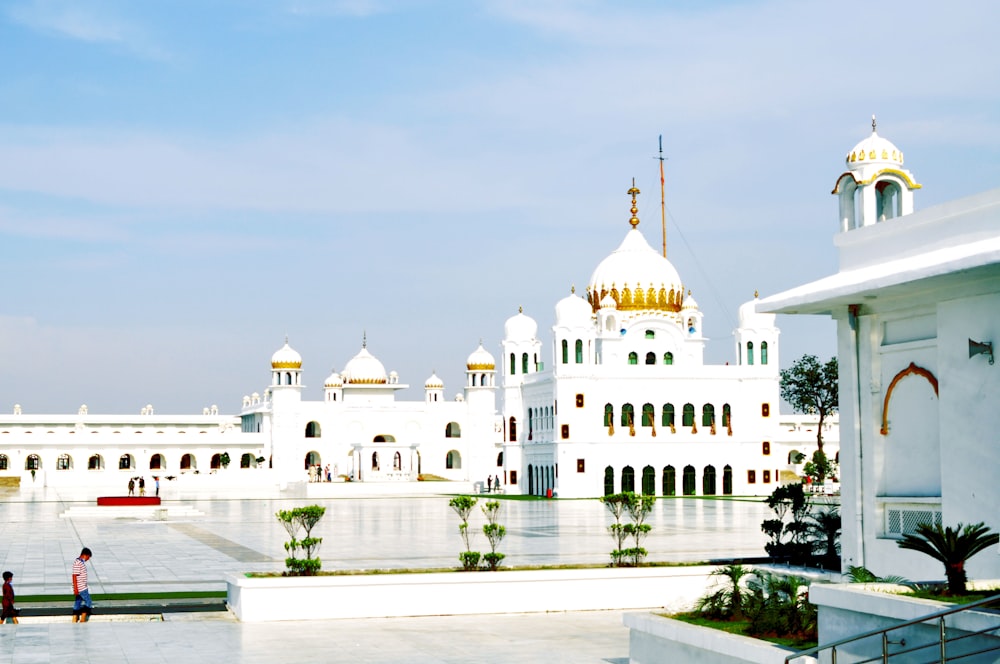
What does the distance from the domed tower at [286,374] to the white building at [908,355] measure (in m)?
55.0

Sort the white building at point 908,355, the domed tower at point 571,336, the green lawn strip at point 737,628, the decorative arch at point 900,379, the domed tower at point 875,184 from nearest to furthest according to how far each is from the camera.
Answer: the green lawn strip at point 737,628 → the white building at point 908,355 → the decorative arch at point 900,379 → the domed tower at point 875,184 → the domed tower at point 571,336

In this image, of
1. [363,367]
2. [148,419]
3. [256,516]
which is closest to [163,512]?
[256,516]

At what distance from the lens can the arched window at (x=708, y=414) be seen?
56156mm

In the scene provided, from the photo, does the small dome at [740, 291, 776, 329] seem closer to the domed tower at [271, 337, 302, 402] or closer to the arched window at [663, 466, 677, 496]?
the arched window at [663, 466, 677, 496]

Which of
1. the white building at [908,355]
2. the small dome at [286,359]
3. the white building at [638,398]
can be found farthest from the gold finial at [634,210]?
the white building at [908,355]

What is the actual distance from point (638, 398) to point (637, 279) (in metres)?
6.41

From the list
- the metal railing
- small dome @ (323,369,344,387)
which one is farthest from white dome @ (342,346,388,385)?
the metal railing

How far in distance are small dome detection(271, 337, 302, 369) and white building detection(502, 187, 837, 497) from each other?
561 inches

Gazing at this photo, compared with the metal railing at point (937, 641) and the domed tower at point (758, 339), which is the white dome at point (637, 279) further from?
the metal railing at point (937, 641)

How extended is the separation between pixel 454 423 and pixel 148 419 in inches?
942

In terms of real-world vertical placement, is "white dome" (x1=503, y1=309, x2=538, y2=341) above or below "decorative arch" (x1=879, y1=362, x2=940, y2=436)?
above

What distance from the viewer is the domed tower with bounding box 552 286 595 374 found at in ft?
177

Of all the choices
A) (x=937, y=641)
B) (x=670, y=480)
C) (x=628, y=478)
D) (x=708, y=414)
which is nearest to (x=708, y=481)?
(x=670, y=480)

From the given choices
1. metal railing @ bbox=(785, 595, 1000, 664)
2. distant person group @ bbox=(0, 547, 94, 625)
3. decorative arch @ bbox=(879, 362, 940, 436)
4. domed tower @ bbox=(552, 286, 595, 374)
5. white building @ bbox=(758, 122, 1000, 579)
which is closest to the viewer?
metal railing @ bbox=(785, 595, 1000, 664)
